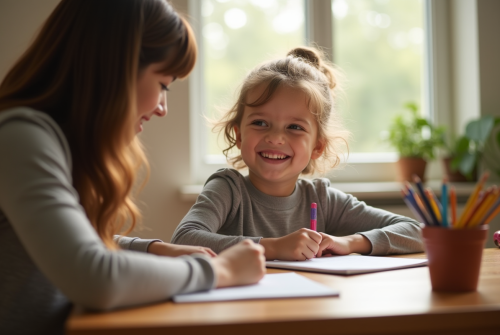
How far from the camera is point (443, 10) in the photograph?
9.04 ft

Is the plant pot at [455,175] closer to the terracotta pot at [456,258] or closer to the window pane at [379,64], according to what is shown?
the window pane at [379,64]

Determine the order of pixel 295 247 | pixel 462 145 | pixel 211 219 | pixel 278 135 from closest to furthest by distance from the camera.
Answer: pixel 295 247
pixel 211 219
pixel 278 135
pixel 462 145

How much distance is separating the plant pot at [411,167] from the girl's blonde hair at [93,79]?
184cm

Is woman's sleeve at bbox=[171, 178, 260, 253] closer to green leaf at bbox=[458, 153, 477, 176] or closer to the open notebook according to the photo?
the open notebook

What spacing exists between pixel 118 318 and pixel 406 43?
97.9 inches

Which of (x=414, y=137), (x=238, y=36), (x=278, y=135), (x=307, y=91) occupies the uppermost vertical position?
(x=238, y=36)

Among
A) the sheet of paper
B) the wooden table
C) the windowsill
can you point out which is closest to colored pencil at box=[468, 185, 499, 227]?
the wooden table

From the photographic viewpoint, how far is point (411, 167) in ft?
8.37

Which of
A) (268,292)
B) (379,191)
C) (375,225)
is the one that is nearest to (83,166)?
(268,292)

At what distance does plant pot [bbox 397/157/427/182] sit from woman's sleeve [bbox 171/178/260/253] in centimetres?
133

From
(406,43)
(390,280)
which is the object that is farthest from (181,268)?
(406,43)

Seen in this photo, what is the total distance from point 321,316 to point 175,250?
47cm

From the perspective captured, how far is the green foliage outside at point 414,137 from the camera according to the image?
255 centimetres

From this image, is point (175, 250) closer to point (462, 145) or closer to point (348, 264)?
point (348, 264)
